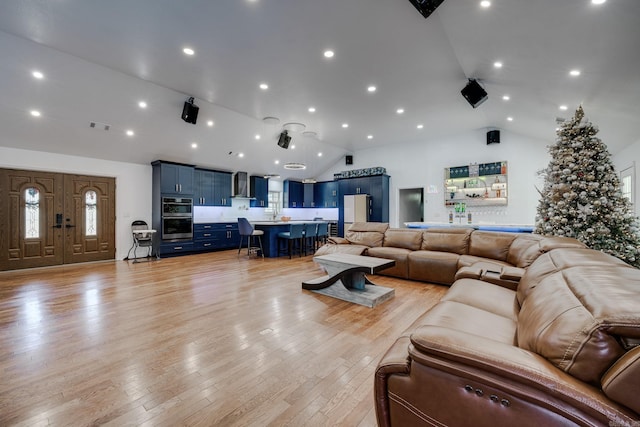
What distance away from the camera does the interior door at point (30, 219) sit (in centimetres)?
515

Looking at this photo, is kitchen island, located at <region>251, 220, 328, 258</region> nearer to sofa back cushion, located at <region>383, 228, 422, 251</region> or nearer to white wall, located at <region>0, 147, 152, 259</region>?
sofa back cushion, located at <region>383, 228, 422, 251</region>

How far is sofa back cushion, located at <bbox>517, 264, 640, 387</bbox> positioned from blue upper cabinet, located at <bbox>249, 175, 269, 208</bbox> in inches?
336

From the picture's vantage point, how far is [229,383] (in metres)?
1.80

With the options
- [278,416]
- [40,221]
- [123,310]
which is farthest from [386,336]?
[40,221]

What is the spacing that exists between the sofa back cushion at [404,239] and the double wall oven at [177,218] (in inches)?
210

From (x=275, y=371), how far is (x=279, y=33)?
3.41m

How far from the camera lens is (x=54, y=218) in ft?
18.7

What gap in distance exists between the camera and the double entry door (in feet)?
17.1

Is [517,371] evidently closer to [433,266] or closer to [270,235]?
[433,266]

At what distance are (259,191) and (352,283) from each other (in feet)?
20.9

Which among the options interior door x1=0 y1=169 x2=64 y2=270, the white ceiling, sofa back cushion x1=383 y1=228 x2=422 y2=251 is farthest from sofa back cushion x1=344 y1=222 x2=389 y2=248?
interior door x1=0 y1=169 x2=64 y2=270

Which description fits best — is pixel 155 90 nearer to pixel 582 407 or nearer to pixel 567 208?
pixel 582 407

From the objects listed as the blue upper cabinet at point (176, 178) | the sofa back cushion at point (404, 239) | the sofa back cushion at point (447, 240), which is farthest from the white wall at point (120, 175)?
the sofa back cushion at point (447, 240)

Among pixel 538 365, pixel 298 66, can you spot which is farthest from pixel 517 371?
pixel 298 66
